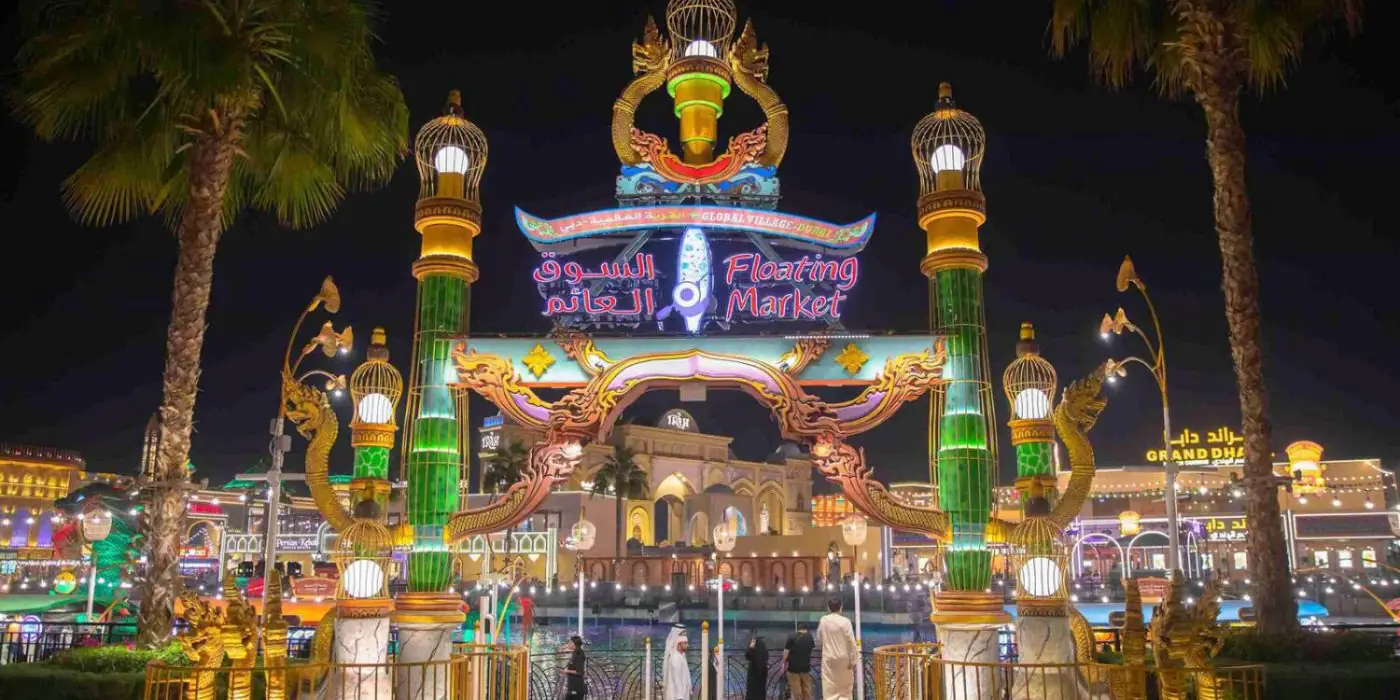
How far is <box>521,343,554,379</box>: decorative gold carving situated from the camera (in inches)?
559

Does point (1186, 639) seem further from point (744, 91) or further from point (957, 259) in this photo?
point (744, 91)

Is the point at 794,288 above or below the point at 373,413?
above

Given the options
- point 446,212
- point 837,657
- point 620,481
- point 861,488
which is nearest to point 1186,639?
point 837,657

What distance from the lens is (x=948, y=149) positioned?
1386 cm

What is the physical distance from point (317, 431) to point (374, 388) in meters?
1.05

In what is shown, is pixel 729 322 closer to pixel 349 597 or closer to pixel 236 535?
pixel 349 597

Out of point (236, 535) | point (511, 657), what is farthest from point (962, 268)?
point (236, 535)

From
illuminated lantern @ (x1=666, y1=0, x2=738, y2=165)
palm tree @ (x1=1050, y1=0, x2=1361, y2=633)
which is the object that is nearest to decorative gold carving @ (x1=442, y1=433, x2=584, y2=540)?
illuminated lantern @ (x1=666, y1=0, x2=738, y2=165)

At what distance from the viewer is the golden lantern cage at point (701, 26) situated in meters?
15.2

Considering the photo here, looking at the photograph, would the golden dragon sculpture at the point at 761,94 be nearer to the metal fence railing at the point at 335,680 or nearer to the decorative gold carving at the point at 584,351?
the decorative gold carving at the point at 584,351

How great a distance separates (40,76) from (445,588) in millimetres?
8187

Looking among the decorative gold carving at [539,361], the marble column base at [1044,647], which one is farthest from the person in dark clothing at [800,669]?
the decorative gold carving at [539,361]

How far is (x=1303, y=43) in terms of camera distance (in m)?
14.1

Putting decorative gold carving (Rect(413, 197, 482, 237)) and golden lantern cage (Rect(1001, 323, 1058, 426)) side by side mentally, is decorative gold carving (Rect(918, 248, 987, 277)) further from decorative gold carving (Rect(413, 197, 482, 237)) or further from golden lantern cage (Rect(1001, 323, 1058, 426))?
decorative gold carving (Rect(413, 197, 482, 237))
